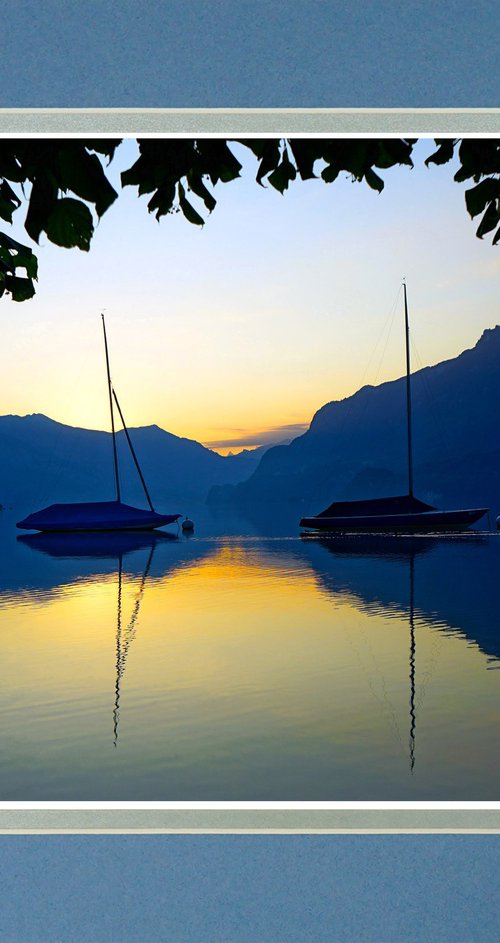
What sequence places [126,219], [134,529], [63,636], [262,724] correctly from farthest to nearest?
[134,529]
[63,636]
[262,724]
[126,219]

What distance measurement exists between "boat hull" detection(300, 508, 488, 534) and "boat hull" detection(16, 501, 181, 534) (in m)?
2.61

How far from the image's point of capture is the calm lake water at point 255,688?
3.00m

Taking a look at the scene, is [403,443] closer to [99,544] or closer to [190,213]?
[190,213]

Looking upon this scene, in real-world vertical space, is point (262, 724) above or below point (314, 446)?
below

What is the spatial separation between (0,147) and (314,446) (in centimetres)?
518

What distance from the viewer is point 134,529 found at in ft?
51.7

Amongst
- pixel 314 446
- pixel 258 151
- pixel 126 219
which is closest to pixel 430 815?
pixel 258 151

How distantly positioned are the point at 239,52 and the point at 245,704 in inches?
121

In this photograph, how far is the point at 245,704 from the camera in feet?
13.8

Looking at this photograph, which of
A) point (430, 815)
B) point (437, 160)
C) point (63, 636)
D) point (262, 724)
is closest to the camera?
point (430, 815)

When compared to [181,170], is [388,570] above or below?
below

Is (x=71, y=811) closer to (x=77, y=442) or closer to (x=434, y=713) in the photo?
(x=434, y=713)

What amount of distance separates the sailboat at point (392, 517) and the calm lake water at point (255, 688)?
755 mm
